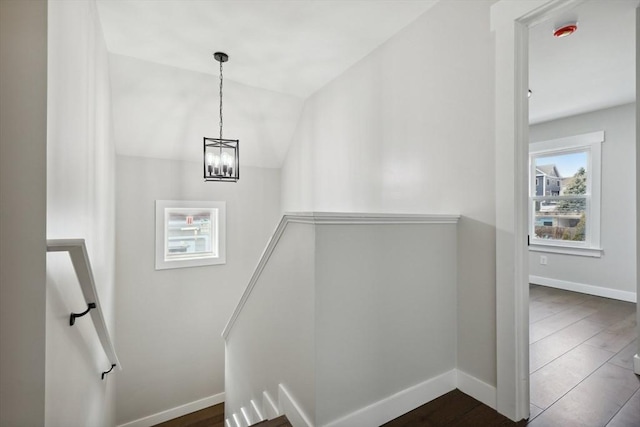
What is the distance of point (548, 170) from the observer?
4.56m

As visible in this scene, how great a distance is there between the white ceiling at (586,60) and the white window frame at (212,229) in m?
3.94

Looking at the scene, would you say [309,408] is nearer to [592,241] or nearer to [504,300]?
[504,300]

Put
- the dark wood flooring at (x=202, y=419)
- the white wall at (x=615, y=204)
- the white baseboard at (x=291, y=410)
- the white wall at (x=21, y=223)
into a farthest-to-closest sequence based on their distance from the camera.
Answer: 1. the dark wood flooring at (x=202, y=419)
2. the white wall at (x=615, y=204)
3. the white baseboard at (x=291, y=410)
4. the white wall at (x=21, y=223)

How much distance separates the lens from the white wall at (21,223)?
0.93 meters

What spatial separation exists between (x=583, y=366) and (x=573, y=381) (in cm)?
30

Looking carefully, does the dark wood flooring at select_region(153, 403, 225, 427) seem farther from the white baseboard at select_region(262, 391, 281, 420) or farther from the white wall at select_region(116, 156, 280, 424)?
the white baseboard at select_region(262, 391, 281, 420)

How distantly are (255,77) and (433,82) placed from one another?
2013 mm

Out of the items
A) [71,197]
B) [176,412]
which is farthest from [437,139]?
[176,412]

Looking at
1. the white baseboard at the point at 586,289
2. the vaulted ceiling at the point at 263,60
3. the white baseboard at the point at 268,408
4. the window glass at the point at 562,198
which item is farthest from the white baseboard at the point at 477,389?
the window glass at the point at 562,198

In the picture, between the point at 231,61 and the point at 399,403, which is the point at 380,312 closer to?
the point at 399,403

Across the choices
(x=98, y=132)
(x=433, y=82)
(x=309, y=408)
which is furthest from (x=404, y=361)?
(x=98, y=132)

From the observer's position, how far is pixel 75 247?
41.1 inches

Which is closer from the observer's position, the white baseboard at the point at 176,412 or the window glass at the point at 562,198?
the white baseboard at the point at 176,412

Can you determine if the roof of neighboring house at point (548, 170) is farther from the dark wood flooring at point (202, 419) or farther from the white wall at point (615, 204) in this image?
the dark wood flooring at point (202, 419)
